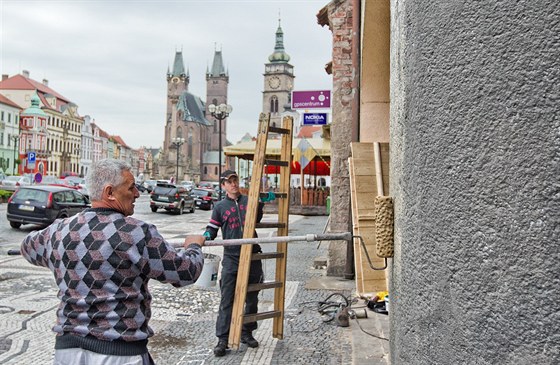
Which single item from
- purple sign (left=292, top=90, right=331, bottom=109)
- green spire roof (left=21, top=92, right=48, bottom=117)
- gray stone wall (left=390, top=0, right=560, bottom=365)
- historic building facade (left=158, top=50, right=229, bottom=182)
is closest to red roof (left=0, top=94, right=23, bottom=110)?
green spire roof (left=21, top=92, right=48, bottom=117)

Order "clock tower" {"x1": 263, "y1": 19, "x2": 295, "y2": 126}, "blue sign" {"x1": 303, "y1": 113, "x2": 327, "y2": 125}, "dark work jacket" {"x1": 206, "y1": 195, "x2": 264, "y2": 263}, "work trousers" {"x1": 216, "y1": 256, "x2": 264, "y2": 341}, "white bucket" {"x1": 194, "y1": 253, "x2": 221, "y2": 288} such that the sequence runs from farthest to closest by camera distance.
A: 1. "clock tower" {"x1": 263, "y1": 19, "x2": 295, "y2": 126}
2. "blue sign" {"x1": 303, "y1": 113, "x2": 327, "y2": 125}
3. "dark work jacket" {"x1": 206, "y1": 195, "x2": 264, "y2": 263}
4. "work trousers" {"x1": 216, "y1": 256, "x2": 264, "y2": 341}
5. "white bucket" {"x1": 194, "y1": 253, "x2": 221, "y2": 288}

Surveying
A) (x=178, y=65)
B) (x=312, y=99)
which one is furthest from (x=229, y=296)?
(x=178, y=65)

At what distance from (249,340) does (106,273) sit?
3.42 meters

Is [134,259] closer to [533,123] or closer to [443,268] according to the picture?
[443,268]

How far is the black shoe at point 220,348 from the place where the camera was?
526 cm

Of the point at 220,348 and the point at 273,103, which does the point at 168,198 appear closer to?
the point at 220,348

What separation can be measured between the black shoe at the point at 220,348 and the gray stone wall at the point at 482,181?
3.43 m

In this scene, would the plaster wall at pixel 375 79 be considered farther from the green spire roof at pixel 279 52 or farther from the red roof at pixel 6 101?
the green spire roof at pixel 279 52

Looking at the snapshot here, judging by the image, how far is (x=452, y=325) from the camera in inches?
69.9

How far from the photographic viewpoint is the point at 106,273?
2.40 m

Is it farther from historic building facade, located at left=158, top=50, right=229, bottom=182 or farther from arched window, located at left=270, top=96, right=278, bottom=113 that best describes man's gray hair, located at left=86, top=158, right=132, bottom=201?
arched window, located at left=270, top=96, right=278, bottom=113

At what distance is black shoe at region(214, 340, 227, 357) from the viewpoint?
5258 millimetres

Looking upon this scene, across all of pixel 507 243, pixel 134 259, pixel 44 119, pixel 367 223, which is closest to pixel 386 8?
pixel 367 223

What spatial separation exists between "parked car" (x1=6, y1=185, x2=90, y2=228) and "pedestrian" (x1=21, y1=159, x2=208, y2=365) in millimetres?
15748
